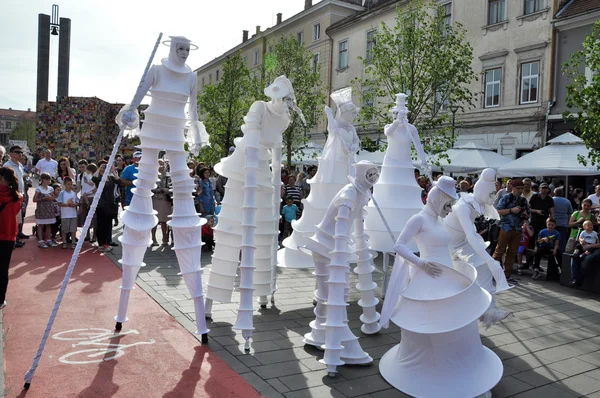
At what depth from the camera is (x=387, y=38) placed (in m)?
16.6

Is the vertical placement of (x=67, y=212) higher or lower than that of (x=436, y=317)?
higher

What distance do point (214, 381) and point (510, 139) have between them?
2206cm

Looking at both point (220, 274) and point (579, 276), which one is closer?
point (220, 274)

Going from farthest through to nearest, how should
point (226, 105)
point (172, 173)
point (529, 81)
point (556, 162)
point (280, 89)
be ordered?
point (226, 105) → point (529, 81) → point (556, 162) → point (280, 89) → point (172, 173)

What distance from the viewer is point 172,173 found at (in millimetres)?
5305

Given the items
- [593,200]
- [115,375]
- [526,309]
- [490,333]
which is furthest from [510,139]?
[115,375]

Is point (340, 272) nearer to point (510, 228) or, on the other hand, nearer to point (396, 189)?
point (396, 189)

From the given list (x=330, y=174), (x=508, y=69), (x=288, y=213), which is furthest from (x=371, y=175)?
(x=508, y=69)

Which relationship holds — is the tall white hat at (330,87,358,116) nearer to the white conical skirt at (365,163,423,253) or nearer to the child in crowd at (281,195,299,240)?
the white conical skirt at (365,163,423,253)

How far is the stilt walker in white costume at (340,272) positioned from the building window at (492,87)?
2104cm

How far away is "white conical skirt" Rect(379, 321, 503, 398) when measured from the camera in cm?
427

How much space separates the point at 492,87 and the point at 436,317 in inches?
893

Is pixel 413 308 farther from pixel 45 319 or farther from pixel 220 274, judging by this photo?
pixel 45 319

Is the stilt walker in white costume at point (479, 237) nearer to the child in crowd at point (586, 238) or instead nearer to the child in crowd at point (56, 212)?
the child in crowd at point (586, 238)
